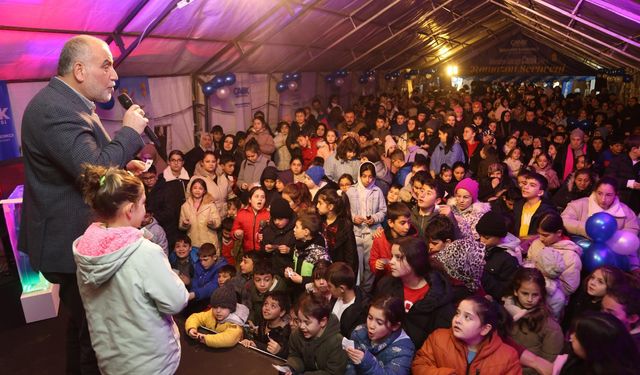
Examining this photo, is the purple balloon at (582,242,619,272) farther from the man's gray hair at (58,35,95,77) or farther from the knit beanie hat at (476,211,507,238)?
the man's gray hair at (58,35,95,77)

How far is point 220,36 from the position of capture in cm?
713

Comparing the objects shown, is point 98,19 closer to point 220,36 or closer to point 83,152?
point 220,36

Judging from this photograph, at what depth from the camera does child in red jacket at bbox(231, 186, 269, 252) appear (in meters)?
4.39

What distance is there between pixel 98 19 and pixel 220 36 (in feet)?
8.11

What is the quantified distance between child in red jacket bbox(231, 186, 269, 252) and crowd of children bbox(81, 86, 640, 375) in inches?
0.5

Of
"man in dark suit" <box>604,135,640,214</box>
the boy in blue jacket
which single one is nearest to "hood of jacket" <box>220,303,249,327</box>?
the boy in blue jacket

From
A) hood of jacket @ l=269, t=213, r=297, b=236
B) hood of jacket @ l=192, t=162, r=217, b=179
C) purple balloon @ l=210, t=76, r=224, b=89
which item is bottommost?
hood of jacket @ l=269, t=213, r=297, b=236

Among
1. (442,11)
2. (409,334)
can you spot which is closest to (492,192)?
(409,334)

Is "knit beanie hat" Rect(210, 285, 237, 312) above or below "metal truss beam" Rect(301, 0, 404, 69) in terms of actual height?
below

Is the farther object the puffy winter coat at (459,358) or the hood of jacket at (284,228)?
the hood of jacket at (284,228)

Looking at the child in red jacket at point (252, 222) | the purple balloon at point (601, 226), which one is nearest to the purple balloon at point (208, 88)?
the child in red jacket at point (252, 222)

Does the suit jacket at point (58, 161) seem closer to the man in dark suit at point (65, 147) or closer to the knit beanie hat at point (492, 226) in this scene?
the man in dark suit at point (65, 147)

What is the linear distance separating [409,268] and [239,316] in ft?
4.20

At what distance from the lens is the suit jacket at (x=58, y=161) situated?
163 centimetres
